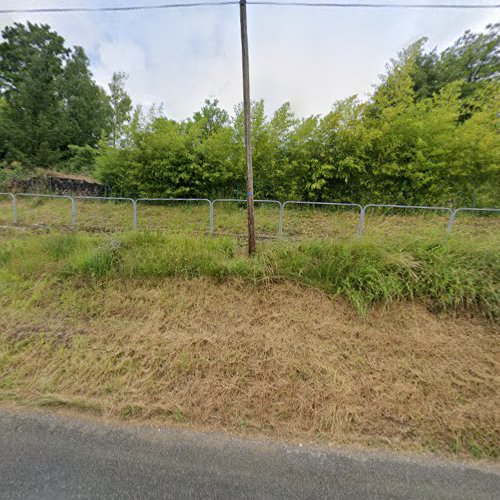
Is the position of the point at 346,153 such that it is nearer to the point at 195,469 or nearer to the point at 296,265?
the point at 296,265

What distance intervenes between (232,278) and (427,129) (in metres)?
7.23

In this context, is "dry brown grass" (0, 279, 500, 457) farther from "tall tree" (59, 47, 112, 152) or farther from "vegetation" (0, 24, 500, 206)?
"tall tree" (59, 47, 112, 152)

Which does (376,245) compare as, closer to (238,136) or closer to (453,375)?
(453,375)

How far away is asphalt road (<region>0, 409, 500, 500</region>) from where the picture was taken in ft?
5.03

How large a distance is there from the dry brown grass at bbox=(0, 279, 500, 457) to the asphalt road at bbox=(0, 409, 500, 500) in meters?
0.17

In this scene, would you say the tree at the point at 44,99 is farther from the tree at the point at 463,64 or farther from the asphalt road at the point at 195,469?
the tree at the point at 463,64

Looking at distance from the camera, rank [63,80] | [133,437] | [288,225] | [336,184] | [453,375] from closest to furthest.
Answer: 1. [133,437]
2. [453,375]
3. [288,225]
4. [336,184]
5. [63,80]

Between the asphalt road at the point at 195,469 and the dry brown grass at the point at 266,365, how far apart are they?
0.17 meters

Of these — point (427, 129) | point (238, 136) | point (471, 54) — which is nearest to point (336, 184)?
point (427, 129)

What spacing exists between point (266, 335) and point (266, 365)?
394 millimetres

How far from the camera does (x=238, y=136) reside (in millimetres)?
7586

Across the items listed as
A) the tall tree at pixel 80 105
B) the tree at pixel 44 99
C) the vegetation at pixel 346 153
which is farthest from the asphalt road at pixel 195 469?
the tall tree at pixel 80 105

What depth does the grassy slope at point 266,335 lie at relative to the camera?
217 centimetres

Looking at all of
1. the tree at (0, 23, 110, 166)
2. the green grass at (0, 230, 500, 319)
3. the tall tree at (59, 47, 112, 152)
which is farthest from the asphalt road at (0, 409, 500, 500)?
the tall tree at (59, 47, 112, 152)
